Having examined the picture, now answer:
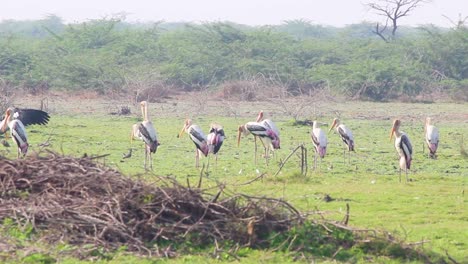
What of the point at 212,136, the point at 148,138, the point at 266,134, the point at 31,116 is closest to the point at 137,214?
the point at 148,138

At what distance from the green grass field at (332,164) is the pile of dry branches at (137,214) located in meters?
0.29

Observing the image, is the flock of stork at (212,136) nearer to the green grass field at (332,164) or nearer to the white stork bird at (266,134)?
the white stork bird at (266,134)

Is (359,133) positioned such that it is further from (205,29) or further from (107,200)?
(205,29)

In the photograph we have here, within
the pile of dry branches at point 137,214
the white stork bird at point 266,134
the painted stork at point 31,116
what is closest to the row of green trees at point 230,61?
the white stork bird at point 266,134

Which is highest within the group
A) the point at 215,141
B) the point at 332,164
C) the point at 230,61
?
the point at 230,61

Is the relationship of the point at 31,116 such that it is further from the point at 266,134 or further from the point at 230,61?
the point at 230,61

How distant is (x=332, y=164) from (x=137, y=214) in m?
7.54

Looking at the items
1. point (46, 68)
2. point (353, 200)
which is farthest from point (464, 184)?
point (46, 68)

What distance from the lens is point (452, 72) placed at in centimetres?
3569

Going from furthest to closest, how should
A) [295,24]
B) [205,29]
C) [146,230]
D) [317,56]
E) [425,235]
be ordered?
[295,24]
[205,29]
[317,56]
[425,235]
[146,230]

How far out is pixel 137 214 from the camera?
8.30 metres

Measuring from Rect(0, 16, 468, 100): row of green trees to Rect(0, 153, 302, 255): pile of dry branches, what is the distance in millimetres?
19537

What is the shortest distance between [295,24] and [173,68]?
36.5 m

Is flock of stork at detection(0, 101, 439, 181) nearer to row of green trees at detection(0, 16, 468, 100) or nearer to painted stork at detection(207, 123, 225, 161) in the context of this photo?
painted stork at detection(207, 123, 225, 161)
